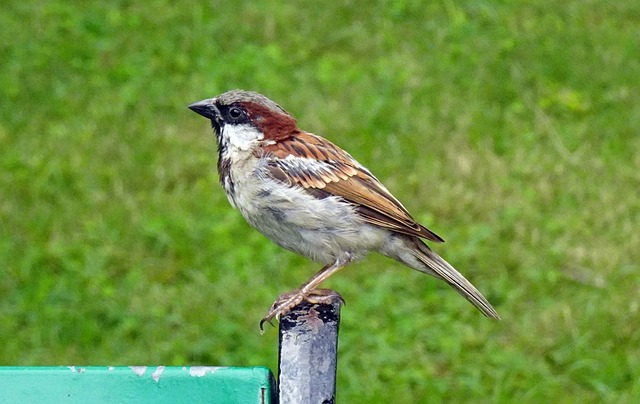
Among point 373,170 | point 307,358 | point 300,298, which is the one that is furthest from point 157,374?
point 373,170

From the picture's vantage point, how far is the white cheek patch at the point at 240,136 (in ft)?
11.6

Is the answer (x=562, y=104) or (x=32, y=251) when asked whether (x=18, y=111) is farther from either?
(x=562, y=104)

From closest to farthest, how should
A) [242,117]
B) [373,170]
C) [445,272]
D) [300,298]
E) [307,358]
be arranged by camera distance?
[307,358]
[300,298]
[242,117]
[445,272]
[373,170]

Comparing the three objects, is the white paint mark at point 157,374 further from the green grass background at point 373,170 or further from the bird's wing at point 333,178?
the green grass background at point 373,170

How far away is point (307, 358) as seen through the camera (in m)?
2.26

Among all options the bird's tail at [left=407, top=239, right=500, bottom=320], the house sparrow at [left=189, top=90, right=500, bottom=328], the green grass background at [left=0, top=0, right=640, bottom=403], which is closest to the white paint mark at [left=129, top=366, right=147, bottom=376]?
the house sparrow at [left=189, top=90, right=500, bottom=328]

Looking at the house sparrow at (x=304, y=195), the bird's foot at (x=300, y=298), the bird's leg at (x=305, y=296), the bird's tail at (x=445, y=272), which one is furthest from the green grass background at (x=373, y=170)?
the bird's foot at (x=300, y=298)

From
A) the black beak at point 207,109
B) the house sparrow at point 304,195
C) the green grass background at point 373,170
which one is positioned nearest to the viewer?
the house sparrow at point 304,195

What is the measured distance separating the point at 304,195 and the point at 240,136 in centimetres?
27

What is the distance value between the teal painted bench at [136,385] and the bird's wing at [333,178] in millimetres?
1271

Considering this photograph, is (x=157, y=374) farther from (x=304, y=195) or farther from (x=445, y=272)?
(x=445, y=272)

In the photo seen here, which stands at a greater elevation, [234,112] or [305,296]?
[234,112]

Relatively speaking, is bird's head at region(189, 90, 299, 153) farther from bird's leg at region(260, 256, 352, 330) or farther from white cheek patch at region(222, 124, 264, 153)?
bird's leg at region(260, 256, 352, 330)

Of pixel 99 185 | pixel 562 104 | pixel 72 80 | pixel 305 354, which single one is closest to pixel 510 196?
pixel 562 104
